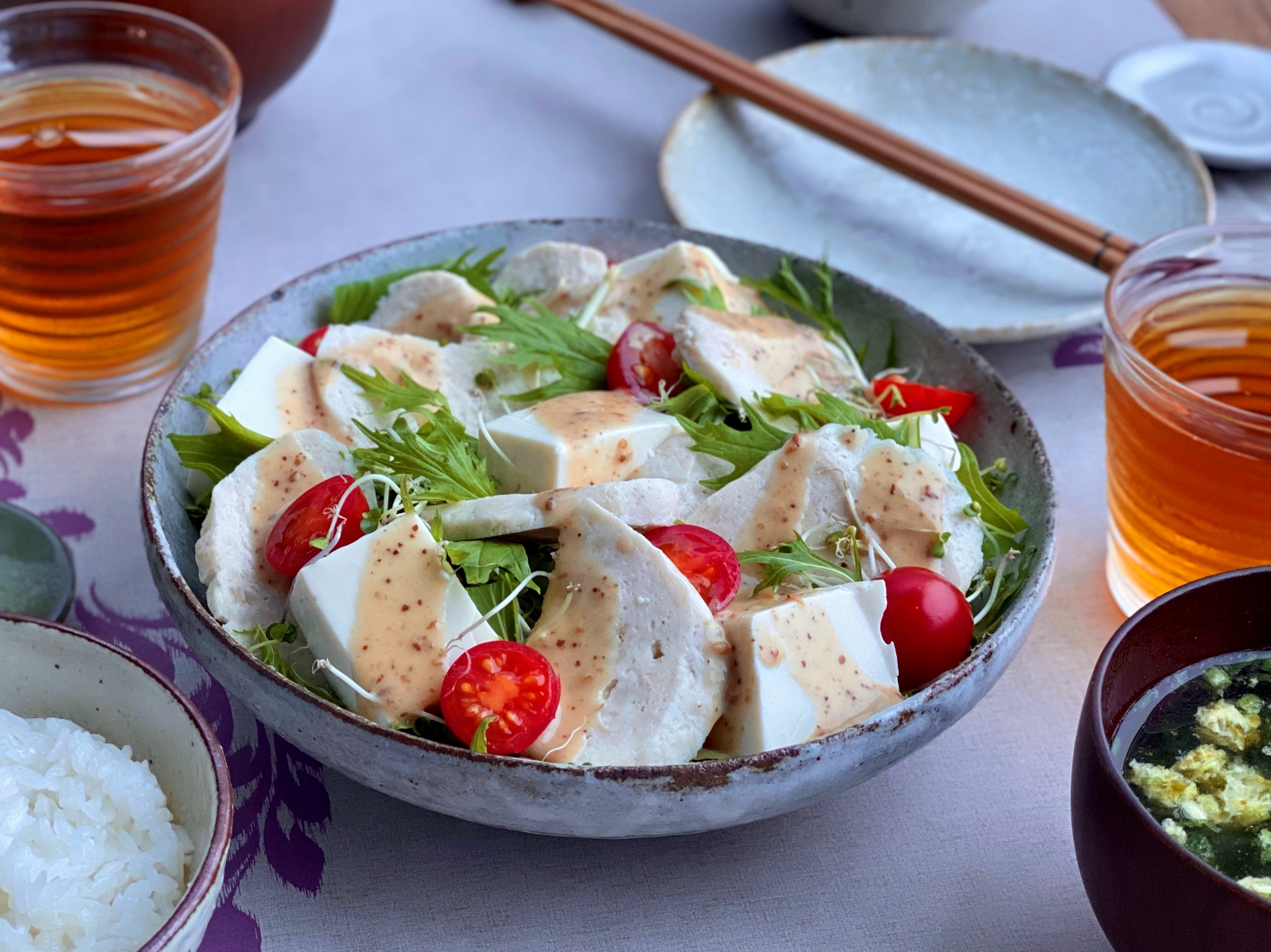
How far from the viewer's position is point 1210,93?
3178 mm

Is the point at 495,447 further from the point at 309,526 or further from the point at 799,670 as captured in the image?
the point at 799,670

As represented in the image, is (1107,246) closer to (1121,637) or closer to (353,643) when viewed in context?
(1121,637)

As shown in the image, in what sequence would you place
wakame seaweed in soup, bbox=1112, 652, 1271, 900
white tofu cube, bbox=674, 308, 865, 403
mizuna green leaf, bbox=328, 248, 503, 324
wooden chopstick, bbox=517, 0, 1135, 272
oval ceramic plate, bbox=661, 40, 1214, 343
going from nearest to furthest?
wakame seaweed in soup, bbox=1112, 652, 1271, 900, white tofu cube, bbox=674, 308, 865, 403, mizuna green leaf, bbox=328, 248, 503, 324, wooden chopstick, bbox=517, 0, 1135, 272, oval ceramic plate, bbox=661, 40, 1214, 343

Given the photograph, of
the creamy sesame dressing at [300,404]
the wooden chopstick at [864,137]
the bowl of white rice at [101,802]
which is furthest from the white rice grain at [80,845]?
the wooden chopstick at [864,137]

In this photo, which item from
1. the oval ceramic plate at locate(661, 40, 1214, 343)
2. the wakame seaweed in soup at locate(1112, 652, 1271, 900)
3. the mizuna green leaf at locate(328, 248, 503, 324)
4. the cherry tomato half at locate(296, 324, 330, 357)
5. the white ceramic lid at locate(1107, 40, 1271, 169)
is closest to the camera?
the wakame seaweed in soup at locate(1112, 652, 1271, 900)

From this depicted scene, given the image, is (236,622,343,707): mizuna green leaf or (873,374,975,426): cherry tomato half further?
(873,374,975,426): cherry tomato half

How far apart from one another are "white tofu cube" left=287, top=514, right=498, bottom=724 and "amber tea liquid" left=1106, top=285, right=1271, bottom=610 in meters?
0.99

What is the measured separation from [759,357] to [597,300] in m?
0.30

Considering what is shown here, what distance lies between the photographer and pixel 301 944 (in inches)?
56.4

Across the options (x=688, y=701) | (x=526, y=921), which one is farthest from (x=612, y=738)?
(x=526, y=921)

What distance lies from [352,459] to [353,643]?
0.35 m

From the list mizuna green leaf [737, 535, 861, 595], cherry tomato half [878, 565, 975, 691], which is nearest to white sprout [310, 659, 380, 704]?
mizuna green leaf [737, 535, 861, 595]

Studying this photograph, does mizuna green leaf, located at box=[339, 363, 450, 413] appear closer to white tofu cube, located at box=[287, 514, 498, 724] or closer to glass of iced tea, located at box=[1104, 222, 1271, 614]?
white tofu cube, located at box=[287, 514, 498, 724]

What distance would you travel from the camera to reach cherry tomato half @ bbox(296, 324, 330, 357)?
195 centimetres
